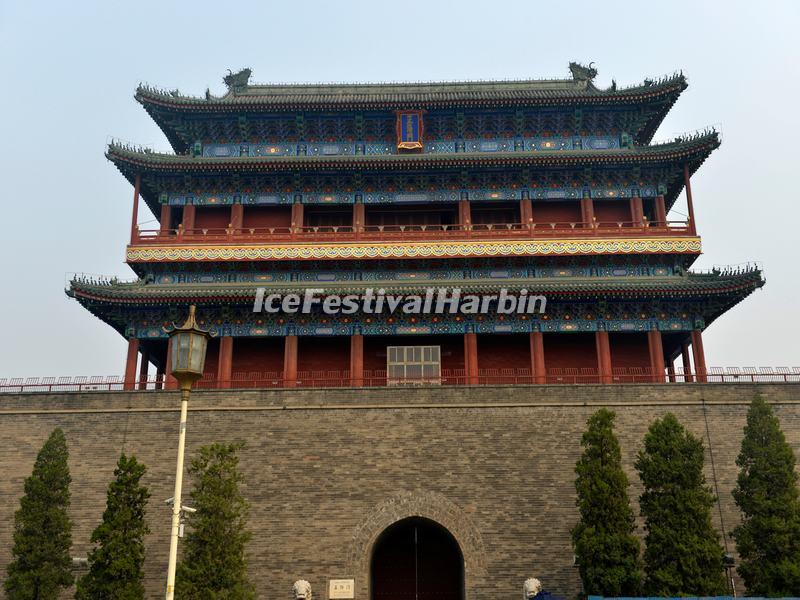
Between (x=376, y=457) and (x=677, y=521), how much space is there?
736 cm

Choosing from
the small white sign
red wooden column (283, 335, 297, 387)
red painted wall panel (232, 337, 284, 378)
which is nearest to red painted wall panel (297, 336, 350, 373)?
red painted wall panel (232, 337, 284, 378)

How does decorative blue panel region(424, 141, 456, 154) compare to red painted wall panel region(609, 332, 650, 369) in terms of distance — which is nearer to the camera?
red painted wall panel region(609, 332, 650, 369)

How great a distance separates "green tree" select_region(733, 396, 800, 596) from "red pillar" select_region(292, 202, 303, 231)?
14.8m

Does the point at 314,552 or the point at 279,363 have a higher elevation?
the point at 279,363

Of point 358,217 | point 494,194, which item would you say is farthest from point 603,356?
point 358,217

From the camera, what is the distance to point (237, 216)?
26.3m

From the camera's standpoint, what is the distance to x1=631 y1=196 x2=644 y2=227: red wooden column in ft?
84.6

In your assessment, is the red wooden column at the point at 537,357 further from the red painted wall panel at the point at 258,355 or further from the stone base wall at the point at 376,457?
the red painted wall panel at the point at 258,355

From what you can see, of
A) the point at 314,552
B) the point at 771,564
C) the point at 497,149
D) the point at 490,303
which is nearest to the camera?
A: the point at 771,564

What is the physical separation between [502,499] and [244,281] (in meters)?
10.7

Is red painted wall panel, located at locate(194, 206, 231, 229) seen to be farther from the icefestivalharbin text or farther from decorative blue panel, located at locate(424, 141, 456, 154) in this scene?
decorative blue panel, located at locate(424, 141, 456, 154)

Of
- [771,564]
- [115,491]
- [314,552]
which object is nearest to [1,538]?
[115,491]

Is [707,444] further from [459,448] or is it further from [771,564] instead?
[459,448]

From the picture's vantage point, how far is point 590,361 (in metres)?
24.8
